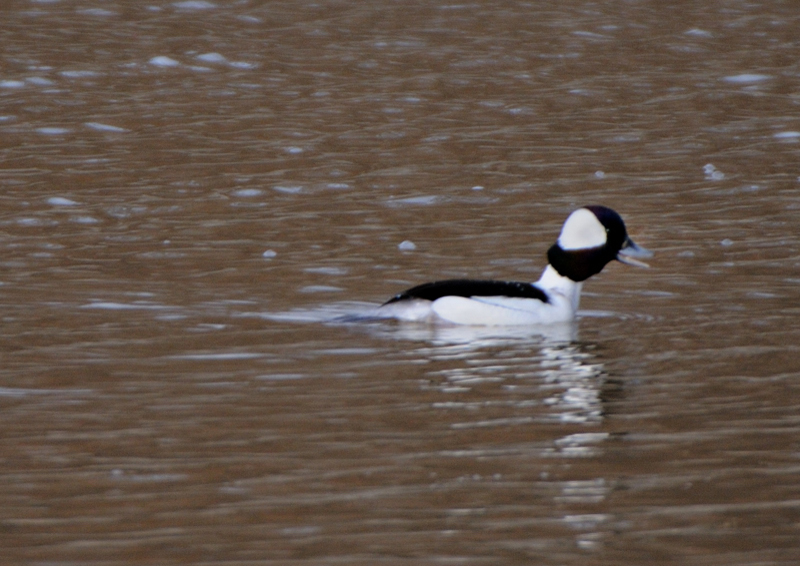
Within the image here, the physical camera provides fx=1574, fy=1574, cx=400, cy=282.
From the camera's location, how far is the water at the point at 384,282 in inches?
194

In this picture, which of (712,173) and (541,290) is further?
(712,173)

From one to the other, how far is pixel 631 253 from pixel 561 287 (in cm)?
57

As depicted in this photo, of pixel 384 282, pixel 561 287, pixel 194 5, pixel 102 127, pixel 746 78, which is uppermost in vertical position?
pixel 561 287

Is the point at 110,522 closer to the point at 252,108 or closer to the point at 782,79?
the point at 252,108

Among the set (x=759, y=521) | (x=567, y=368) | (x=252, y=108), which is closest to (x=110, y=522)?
(x=759, y=521)

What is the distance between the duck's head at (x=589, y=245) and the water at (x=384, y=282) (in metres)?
0.27

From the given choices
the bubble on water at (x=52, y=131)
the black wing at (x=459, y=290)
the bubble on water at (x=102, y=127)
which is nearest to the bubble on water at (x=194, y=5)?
the bubble on water at (x=102, y=127)

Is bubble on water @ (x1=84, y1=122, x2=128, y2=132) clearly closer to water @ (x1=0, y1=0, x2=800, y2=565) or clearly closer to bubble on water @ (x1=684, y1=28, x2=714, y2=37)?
water @ (x1=0, y1=0, x2=800, y2=565)

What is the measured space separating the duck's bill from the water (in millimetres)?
230

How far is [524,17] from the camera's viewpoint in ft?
63.4

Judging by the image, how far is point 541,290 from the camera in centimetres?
856

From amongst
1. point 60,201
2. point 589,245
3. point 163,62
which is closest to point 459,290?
point 589,245

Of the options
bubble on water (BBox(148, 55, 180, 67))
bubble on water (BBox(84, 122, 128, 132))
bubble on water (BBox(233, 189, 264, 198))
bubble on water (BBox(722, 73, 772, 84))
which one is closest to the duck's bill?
bubble on water (BBox(233, 189, 264, 198))

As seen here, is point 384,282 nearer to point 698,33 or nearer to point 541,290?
point 541,290
